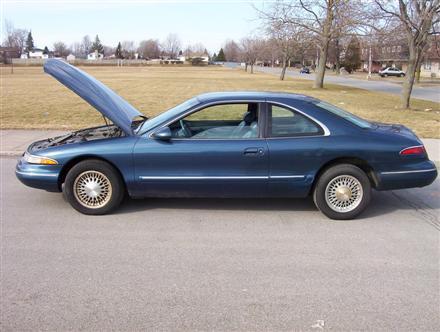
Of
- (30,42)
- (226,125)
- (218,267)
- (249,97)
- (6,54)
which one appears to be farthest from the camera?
(30,42)

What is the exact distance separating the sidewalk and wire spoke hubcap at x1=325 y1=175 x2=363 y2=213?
3.72 meters

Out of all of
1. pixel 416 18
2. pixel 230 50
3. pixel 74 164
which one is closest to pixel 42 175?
pixel 74 164

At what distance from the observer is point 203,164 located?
491 cm

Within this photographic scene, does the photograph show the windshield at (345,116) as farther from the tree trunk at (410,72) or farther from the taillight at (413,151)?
the tree trunk at (410,72)

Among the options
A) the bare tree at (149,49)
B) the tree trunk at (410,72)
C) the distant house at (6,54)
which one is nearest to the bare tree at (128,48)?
the bare tree at (149,49)

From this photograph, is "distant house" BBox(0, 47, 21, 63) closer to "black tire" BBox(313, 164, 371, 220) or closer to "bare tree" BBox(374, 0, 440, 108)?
"bare tree" BBox(374, 0, 440, 108)

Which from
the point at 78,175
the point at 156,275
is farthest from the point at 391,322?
the point at 78,175

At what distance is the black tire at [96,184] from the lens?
4984mm

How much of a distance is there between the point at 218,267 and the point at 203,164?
146 centimetres

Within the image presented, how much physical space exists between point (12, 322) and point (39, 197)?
124 inches

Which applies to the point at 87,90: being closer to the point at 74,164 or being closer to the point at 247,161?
the point at 74,164

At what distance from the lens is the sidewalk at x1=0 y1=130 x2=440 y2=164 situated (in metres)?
8.48

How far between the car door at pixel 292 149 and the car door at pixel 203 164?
0.12m

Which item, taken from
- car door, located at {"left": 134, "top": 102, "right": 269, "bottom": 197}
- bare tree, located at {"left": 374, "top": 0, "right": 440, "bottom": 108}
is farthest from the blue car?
bare tree, located at {"left": 374, "top": 0, "right": 440, "bottom": 108}
